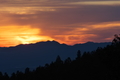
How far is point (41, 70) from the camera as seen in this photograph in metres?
145

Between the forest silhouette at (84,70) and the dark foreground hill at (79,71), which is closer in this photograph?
the forest silhouette at (84,70)

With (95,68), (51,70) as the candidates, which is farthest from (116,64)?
(51,70)

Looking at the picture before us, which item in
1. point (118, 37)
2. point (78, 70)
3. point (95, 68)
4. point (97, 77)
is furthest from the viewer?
point (78, 70)

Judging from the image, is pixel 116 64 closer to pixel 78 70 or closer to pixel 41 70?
pixel 78 70

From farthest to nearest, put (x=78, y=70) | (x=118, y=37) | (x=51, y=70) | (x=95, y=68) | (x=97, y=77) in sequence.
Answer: (x=51, y=70) < (x=78, y=70) < (x=95, y=68) < (x=97, y=77) < (x=118, y=37)

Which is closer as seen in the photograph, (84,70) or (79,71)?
(84,70)

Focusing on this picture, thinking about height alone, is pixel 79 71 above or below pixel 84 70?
below

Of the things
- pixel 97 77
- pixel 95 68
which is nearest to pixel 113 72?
pixel 97 77

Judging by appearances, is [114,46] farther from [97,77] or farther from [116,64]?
[97,77]

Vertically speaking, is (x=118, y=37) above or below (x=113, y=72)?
above

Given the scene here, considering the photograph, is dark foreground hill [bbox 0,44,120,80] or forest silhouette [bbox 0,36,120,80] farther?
dark foreground hill [bbox 0,44,120,80]

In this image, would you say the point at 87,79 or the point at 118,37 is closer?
the point at 118,37

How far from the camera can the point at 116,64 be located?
194ft

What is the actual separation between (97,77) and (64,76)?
21.6 meters
